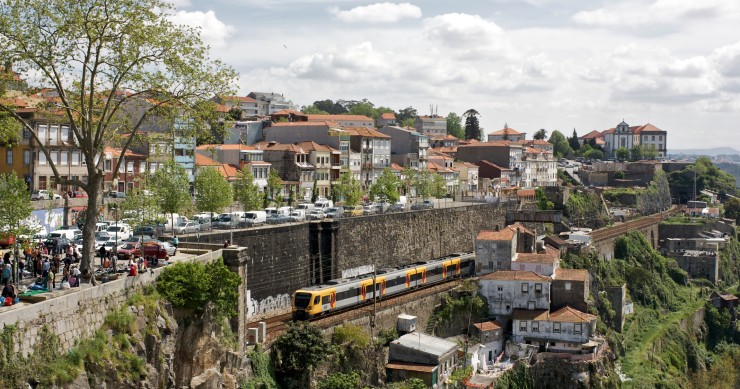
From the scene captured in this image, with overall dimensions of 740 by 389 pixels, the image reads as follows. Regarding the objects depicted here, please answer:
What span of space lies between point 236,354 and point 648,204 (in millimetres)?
111953

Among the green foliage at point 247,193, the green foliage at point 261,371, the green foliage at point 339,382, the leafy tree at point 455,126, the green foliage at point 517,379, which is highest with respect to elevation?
the leafy tree at point 455,126

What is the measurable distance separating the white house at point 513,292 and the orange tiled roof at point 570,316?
3.82 ft

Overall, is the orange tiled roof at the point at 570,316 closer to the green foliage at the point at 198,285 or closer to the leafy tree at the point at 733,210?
the green foliage at the point at 198,285

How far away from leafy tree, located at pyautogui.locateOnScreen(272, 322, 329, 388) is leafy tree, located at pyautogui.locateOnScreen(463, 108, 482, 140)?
435ft

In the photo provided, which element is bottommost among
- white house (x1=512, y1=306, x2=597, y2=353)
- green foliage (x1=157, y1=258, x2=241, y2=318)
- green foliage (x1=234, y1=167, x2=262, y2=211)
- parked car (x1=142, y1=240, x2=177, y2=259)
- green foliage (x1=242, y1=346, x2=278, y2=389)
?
white house (x1=512, y1=306, x2=597, y2=353)

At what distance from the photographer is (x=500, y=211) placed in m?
81.4

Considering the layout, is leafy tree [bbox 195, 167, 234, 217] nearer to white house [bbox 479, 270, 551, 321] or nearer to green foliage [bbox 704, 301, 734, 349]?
white house [bbox 479, 270, 551, 321]

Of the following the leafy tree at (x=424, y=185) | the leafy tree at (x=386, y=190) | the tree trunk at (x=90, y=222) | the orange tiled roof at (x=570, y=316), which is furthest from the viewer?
the leafy tree at (x=424, y=185)

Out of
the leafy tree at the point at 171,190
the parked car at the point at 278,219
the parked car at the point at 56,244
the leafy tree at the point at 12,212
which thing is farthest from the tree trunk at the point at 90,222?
the parked car at the point at 278,219

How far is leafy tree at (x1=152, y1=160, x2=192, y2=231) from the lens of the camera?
46312 millimetres

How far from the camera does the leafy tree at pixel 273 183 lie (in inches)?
2742

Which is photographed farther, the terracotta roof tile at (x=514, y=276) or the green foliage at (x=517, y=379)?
the terracotta roof tile at (x=514, y=276)

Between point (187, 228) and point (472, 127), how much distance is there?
128 metres

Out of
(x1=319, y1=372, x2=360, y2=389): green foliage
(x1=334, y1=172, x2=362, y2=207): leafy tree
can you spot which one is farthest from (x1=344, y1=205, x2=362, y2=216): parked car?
(x1=319, y1=372, x2=360, y2=389): green foliage
